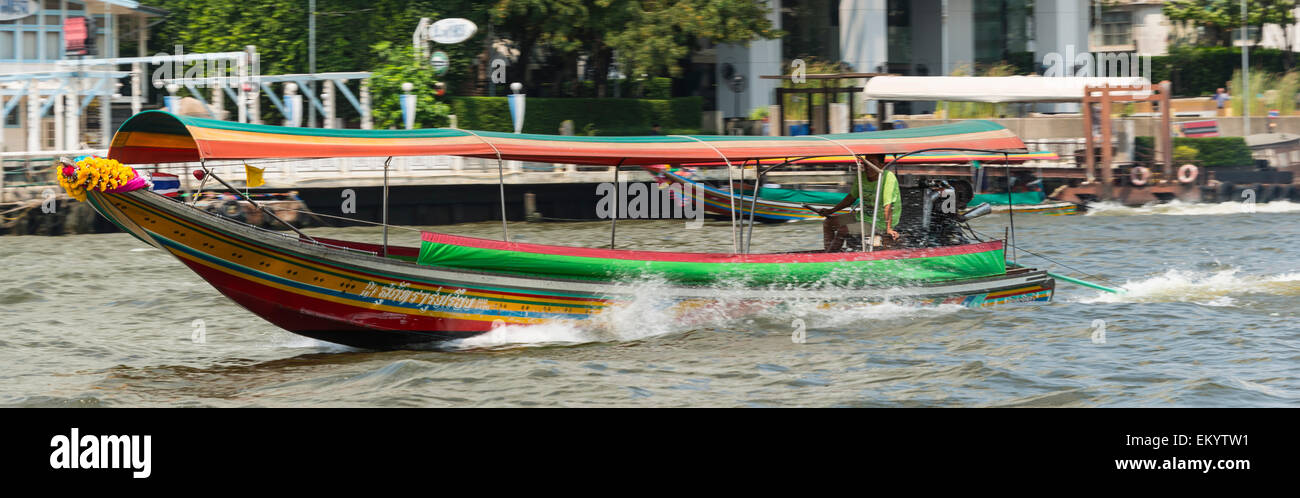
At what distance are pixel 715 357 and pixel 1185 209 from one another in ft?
56.7

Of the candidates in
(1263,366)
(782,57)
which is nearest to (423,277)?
(1263,366)

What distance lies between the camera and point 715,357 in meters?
9.88

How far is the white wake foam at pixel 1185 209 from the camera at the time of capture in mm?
23719

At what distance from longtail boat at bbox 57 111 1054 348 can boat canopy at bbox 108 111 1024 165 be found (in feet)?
0.05

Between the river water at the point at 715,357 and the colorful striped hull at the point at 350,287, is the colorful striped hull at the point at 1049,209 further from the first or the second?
the colorful striped hull at the point at 350,287

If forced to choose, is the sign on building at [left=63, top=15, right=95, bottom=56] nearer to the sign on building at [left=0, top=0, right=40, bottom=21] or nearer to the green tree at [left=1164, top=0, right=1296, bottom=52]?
the sign on building at [left=0, top=0, right=40, bottom=21]

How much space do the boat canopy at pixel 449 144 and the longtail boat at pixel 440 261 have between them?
0.01 metres

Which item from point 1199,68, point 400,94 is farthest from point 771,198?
point 1199,68

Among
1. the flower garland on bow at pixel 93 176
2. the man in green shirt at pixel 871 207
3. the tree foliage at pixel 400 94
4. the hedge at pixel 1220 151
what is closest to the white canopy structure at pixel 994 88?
the hedge at pixel 1220 151

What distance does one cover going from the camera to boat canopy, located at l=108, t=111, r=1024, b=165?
8539mm

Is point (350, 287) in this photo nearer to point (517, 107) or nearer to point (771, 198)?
point (771, 198)

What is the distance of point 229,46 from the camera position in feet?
90.4

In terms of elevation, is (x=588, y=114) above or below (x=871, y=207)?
above

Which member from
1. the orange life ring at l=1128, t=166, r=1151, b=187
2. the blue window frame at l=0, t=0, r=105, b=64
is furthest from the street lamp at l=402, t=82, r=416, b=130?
the orange life ring at l=1128, t=166, r=1151, b=187
